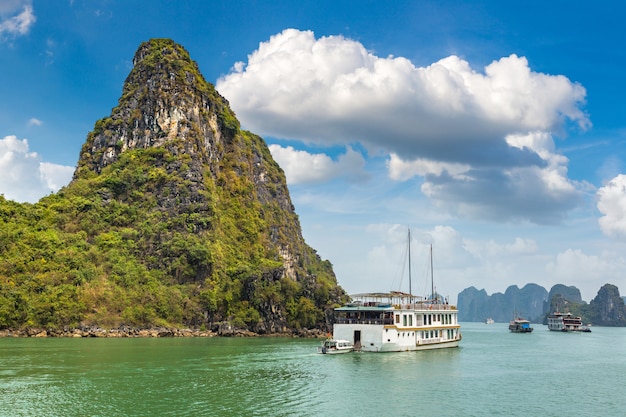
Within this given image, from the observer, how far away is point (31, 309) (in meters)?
92.0

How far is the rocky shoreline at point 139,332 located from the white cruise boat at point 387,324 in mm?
47311

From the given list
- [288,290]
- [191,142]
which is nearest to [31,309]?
[288,290]

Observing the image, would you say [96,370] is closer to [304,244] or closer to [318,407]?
[318,407]

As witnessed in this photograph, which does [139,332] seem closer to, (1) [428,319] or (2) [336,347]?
(2) [336,347]

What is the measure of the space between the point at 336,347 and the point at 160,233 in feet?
231

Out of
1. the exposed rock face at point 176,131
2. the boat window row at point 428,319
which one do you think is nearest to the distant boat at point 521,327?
the exposed rock face at point 176,131

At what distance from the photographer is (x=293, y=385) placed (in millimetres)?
42812

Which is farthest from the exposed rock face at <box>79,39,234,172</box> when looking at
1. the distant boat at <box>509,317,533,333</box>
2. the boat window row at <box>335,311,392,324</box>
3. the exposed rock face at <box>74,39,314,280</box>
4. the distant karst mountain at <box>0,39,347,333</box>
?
the distant boat at <box>509,317,533,333</box>

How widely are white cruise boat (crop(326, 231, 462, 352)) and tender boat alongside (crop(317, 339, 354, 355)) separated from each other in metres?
0.75

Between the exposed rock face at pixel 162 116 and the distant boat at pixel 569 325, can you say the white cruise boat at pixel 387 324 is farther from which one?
the distant boat at pixel 569 325

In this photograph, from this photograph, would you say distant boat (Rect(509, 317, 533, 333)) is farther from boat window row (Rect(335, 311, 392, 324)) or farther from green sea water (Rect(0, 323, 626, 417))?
boat window row (Rect(335, 311, 392, 324))

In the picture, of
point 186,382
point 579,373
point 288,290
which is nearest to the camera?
point 186,382

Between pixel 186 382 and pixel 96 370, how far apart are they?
33.9 feet

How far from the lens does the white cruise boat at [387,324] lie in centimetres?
6381
